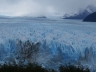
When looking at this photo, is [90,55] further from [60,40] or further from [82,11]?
[82,11]

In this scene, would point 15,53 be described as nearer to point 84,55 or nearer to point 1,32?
point 1,32

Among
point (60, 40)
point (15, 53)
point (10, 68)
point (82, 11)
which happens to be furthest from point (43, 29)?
point (82, 11)

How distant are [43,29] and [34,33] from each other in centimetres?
60

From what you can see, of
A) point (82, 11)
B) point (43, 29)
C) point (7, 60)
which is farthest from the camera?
point (82, 11)

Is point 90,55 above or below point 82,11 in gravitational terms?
below

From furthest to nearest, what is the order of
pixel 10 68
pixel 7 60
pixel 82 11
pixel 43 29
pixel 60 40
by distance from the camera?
pixel 82 11
pixel 43 29
pixel 60 40
pixel 7 60
pixel 10 68

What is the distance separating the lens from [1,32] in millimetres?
9016

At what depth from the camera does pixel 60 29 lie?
378 inches

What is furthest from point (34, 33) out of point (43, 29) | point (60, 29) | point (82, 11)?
point (82, 11)

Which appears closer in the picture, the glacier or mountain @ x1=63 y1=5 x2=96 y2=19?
the glacier

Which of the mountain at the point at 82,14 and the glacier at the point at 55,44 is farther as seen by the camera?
the mountain at the point at 82,14

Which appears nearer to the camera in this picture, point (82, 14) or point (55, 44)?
point (55, 44)

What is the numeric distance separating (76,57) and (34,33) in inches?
73.6

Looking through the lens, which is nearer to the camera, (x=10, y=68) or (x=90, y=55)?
(x=10, y=68)
